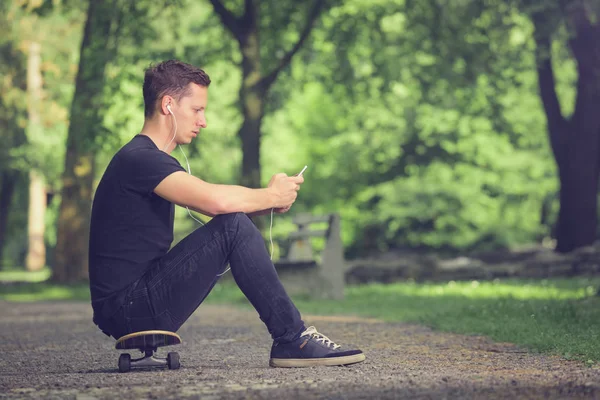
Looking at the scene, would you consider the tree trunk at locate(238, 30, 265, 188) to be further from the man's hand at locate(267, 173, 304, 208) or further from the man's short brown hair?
the man's hand at locate(267, 173, 304, 208)

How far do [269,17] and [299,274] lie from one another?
330 inches

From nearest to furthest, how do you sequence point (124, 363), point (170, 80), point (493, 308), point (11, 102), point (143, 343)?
point (143, 343) → point (170, 80) → point (124, 363) → point (493, 308) → point (11, 102)

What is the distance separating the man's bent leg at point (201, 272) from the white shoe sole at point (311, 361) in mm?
393

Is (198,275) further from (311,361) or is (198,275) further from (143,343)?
(311,361)

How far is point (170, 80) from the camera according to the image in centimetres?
604

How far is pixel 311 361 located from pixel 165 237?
108 centimetres

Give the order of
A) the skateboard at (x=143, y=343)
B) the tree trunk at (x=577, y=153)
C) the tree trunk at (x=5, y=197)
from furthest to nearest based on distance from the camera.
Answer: the tree trunk at (x=5, y=197) < the tree trunk at (x=577, y=153) < the skateboard at (x=143, y=343)

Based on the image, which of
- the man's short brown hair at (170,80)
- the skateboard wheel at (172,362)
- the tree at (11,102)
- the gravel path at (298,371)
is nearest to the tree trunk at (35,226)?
the tree at (11,102)

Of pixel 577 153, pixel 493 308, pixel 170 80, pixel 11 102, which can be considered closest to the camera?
pixel 170 80

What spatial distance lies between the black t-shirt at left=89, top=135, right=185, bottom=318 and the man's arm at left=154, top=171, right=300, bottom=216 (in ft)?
0.55

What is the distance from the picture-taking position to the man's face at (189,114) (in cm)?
605

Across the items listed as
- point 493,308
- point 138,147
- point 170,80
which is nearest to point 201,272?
point 138,147

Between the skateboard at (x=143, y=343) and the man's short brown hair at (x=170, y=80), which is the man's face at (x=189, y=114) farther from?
the skateboard at (x=143, y=343)

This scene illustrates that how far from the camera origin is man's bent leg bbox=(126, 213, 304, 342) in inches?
230
